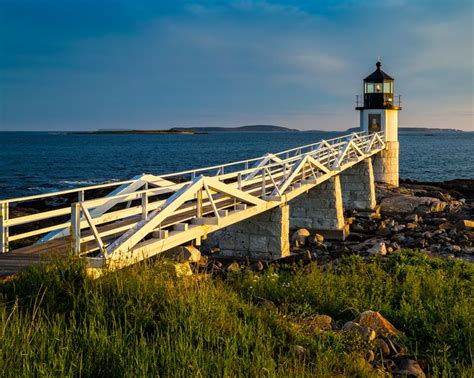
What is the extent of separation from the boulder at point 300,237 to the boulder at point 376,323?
11889 mm

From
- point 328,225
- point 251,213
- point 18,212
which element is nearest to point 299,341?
point 251,213

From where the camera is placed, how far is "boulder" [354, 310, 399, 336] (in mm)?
6371

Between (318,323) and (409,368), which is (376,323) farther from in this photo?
(409,368)

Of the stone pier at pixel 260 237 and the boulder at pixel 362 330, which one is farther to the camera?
the stone pier at pixel 260 237

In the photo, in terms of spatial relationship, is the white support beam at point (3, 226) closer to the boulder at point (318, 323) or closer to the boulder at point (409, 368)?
the boulder at point (318, 323)

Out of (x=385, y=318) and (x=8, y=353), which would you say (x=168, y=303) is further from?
(x=385, y=318)

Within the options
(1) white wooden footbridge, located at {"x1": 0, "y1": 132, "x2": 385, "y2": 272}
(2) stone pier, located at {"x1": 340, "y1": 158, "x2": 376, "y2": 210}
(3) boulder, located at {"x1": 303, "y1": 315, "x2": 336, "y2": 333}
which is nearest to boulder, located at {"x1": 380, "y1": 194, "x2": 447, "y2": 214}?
(2) stone pier, located at {"x1": 340, "y1": 158, "x2": 376, "y2": 210}

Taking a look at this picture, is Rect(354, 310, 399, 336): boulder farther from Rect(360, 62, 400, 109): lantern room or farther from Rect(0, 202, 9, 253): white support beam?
Rect(360, 62, 400, 109): lantern room

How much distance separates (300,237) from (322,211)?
1774 millimetres

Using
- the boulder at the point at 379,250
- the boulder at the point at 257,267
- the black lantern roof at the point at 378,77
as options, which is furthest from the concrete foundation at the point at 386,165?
the boulder at the point at 257,267

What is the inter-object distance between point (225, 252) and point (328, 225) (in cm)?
657

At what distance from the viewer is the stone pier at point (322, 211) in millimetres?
20141

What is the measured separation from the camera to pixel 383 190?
30.4 m

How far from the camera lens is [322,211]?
20.4 m
